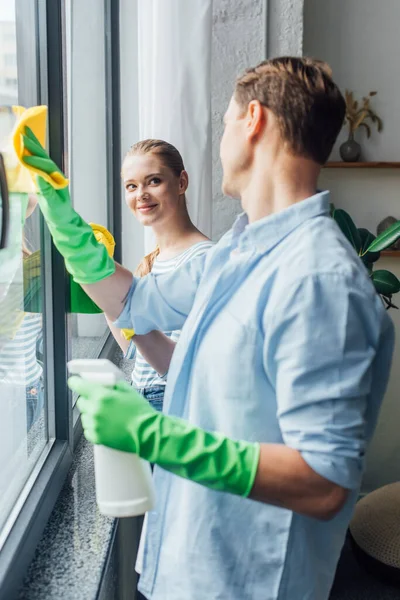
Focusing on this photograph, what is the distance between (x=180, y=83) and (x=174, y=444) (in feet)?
3.88

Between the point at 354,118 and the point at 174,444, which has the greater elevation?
the point at 354,118

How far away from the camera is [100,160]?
8.32 feet

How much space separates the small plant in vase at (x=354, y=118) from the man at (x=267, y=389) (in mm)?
2112

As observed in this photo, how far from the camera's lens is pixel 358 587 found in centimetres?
251

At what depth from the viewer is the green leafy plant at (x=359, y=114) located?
3.03m

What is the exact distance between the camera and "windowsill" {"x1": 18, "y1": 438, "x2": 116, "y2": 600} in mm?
1075

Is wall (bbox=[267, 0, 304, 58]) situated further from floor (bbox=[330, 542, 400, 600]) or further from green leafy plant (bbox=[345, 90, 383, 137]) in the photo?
floor (bbox=[330, 542, 400, 600])

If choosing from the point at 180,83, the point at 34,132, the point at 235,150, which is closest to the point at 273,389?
the point at 235,150

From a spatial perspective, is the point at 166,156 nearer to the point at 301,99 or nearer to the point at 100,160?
the point at 301,99

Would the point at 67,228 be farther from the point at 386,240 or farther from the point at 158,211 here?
the point at 386,240

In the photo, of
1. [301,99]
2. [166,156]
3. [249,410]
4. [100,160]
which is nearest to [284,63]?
[301,99]

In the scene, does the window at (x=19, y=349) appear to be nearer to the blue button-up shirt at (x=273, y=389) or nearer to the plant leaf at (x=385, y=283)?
the blue button-up shirt at (x=273, y=389)

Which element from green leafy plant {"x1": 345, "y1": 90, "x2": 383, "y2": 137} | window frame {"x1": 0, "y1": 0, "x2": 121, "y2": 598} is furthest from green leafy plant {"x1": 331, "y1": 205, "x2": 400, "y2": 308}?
window frame {"x1": 0, "y1": 0, "x2": 121, "y2": 598}

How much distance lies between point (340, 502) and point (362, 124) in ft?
8.24
